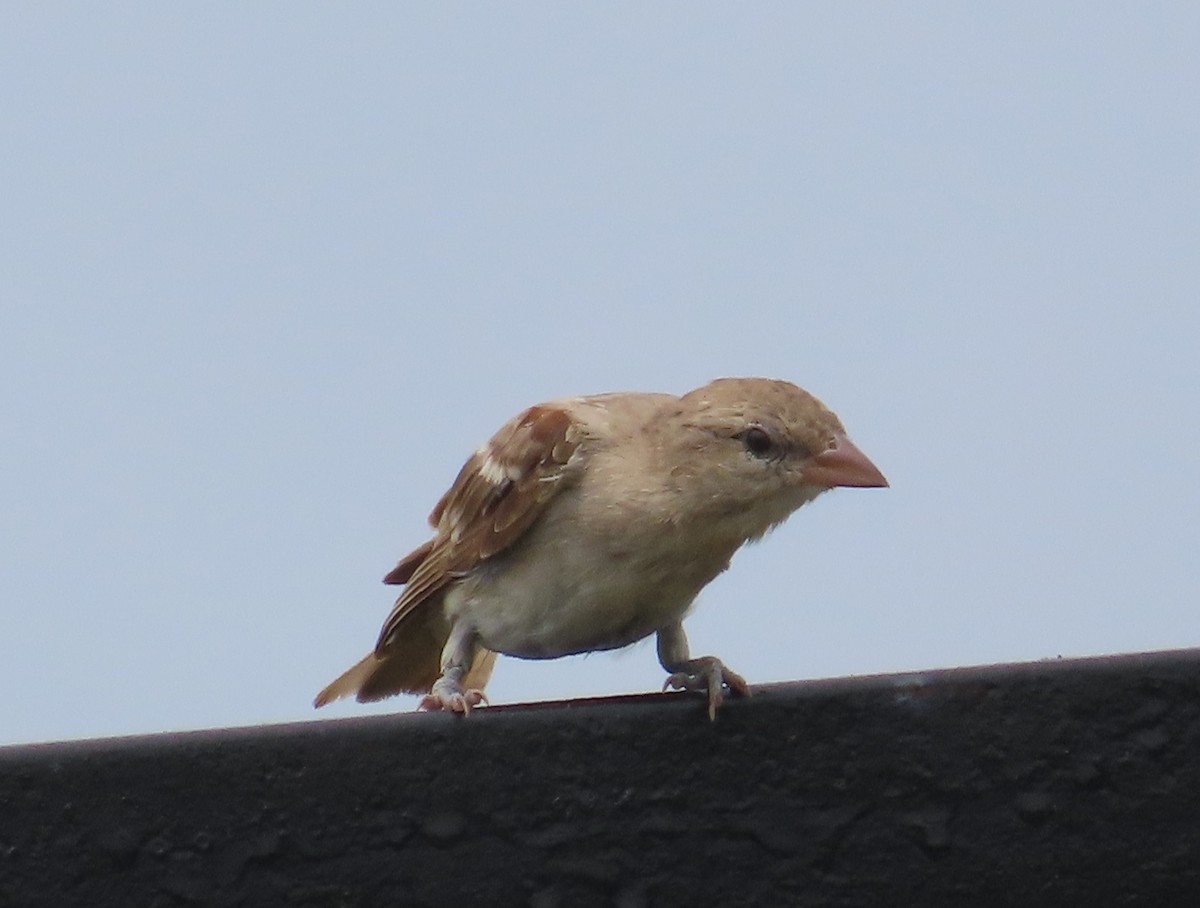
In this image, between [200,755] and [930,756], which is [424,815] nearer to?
[200,755]

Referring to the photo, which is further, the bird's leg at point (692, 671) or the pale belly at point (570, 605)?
the pale belly at point (570, 605)

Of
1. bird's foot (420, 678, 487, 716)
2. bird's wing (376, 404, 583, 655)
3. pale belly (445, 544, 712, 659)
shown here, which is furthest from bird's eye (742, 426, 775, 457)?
bird's foot (420, 678, 487, 716)

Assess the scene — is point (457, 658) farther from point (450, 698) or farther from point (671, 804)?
point (671, 804)

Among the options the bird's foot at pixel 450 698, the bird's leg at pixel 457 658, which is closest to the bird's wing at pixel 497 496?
the bird's leg at pixel 457 658

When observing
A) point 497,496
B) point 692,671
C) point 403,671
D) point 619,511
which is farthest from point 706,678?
point 403,671

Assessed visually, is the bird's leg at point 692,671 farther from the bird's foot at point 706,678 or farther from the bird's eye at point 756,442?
the bird's eye at point 756,442

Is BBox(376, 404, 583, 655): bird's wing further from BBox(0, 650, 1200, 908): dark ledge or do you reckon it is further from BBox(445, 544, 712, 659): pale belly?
BBox(0, 650, 1200, 908): dark ledge
